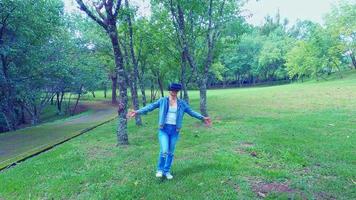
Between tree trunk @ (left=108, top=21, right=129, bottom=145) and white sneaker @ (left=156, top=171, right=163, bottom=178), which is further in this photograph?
tree trunk @ (left=108, top=21, right=129, bottom=145)

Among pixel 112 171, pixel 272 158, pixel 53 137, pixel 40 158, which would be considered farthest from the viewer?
pixel 53 137

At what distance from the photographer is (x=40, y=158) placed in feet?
28.5

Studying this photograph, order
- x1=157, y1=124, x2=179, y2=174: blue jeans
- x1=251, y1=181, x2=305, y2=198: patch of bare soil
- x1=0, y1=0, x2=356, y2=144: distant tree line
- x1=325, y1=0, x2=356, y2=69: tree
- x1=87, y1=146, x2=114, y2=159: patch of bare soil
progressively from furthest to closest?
1. x1=325, y1=0, x2=356, y2=69: tree
2. x1=0, y1=0, x2=356, y2=144: distant tree line
3. x1=87, y1=146, x2=114, y2=159: patch of bare soil
4. x1=157, y1=124, x2=179, y2=174: blue jeans
5. x1=251, y1=181, x2=305, y2=198: patch of bare soil

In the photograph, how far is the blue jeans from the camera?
19.3 ft

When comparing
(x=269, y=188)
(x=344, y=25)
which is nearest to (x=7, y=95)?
(x=269, y=188)

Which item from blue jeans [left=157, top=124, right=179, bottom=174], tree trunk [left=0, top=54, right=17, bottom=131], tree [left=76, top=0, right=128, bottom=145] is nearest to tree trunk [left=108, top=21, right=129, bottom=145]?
tree [left=76, top=0, right=128, bottom=145]

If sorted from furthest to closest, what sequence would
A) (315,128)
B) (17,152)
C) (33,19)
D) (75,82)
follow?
1. (75,82)
2. (33,19)
3. (315,128)
4. (17,152)

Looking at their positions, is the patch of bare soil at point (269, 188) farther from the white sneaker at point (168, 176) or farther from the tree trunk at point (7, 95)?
the tree trunk at point (7, 95)

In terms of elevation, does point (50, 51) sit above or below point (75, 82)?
above

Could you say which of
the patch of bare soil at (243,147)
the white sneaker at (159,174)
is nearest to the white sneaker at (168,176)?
the white sneaker at (159,174)

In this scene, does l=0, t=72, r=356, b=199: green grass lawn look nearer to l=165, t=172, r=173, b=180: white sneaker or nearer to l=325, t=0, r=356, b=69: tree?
l=165, t=172, r=173, b=180: white sneaker

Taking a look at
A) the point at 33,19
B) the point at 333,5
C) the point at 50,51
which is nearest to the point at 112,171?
the point at 33,19

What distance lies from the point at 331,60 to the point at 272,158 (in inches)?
1632

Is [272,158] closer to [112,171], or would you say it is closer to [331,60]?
[112,171]
